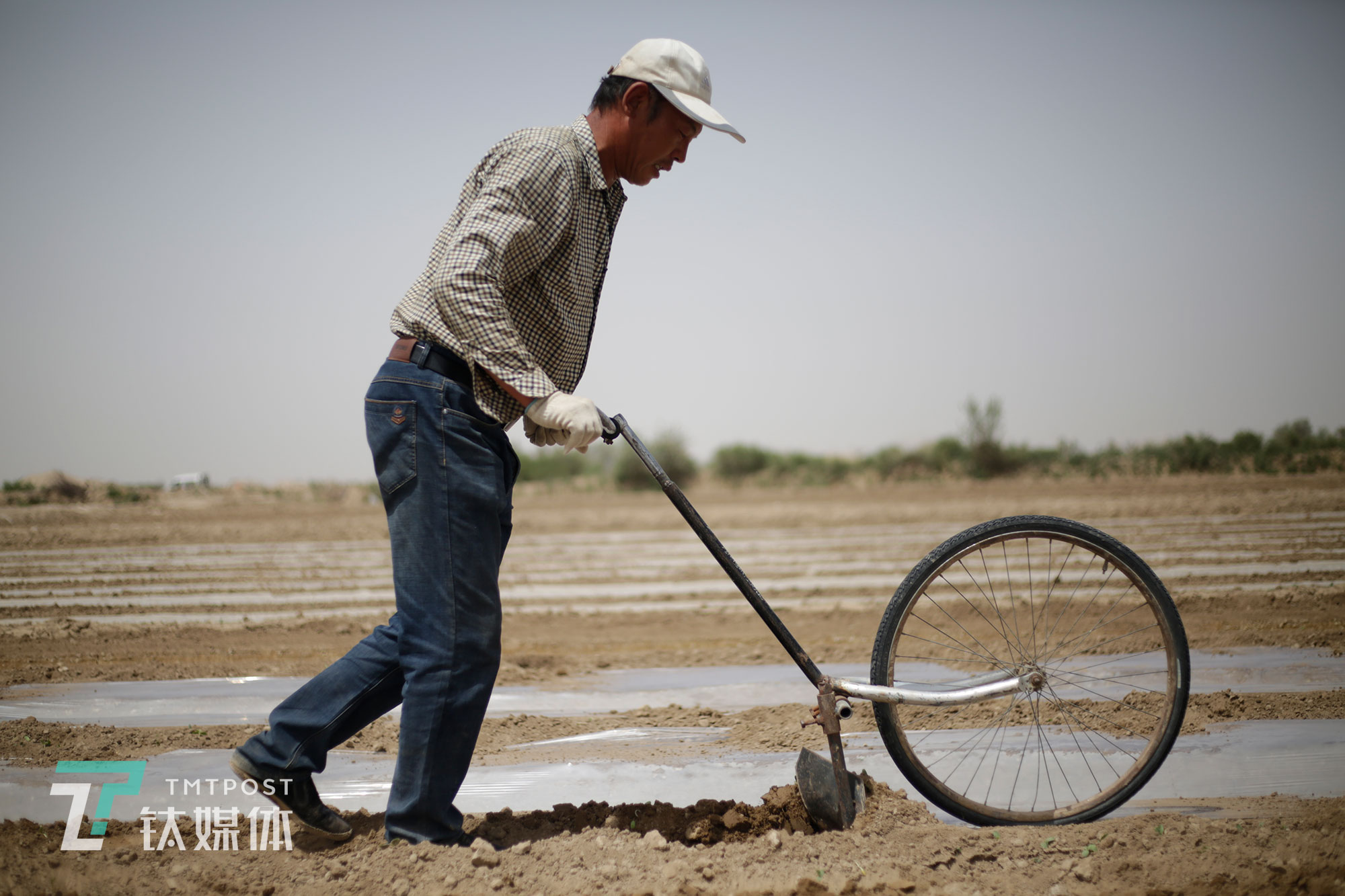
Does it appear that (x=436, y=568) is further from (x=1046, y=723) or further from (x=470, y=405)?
(x=1046, y=723)

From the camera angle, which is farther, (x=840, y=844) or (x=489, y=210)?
(x=840, y=844)

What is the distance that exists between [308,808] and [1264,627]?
4.65 metres

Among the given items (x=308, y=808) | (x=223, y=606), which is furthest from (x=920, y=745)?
(x=223, y=606)

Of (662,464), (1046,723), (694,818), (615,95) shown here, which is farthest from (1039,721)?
(662,464)

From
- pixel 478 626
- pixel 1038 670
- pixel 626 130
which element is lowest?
pixel 1038 670

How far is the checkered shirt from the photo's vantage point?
1.55 meters

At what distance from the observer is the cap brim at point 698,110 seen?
1.66 metres

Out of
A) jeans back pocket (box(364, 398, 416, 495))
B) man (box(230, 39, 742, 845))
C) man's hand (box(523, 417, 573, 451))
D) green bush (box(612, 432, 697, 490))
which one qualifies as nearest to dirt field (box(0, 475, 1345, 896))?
man (box(230, 39, 742, 845))

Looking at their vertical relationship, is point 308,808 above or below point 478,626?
below

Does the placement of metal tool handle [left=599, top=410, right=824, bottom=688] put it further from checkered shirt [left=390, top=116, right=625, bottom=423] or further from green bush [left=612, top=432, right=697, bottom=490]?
green bush [left=612, top=432, right=697, bottom=490]

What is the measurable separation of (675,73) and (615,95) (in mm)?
162

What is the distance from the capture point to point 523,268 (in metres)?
1.64

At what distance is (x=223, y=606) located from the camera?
5.64m

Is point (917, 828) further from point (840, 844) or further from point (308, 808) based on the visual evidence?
point (308, 808)
